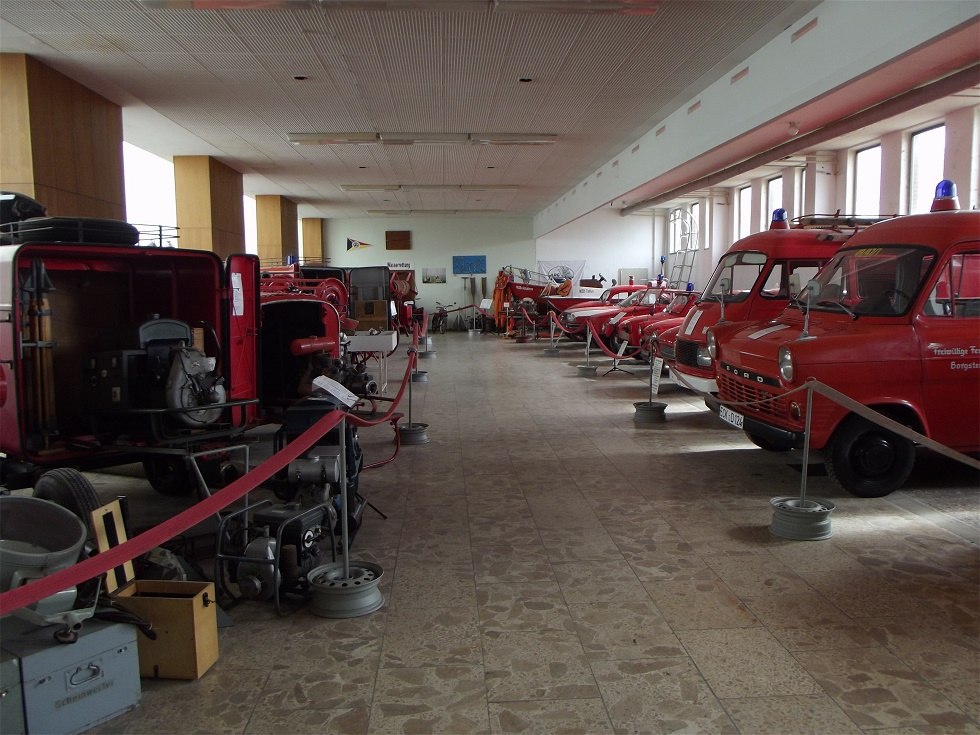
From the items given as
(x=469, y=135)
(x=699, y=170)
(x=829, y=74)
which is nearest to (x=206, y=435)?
(x=829, y=74)

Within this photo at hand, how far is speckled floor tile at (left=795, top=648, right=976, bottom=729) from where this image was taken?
282cm

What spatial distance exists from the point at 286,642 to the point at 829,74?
6.75 m

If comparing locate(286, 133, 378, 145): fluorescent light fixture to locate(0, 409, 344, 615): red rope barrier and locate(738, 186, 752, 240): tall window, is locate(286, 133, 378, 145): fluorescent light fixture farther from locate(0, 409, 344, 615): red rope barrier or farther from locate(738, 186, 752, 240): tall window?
locate(738, 186, 752, 240): tall window

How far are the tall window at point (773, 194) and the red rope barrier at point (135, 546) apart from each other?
59.2ft

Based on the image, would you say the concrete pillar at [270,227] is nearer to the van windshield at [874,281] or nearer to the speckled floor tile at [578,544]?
the van windshield at [874,281]

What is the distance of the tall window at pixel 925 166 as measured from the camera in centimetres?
1252

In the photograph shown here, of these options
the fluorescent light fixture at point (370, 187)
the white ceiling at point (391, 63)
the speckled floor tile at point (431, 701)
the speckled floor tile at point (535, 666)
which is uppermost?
the fluorescent light fixture at point (370, 187)

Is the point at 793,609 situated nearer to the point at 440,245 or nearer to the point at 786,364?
the point at 786,364

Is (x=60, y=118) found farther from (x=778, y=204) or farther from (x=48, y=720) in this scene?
(x=778, y=204)

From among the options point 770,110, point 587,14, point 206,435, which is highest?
point 587,14

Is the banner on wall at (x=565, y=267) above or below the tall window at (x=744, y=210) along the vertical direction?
below

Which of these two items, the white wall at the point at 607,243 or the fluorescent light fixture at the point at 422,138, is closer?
the fluorescent light fixture at the point at 422,138

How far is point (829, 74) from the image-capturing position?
6.70 metres

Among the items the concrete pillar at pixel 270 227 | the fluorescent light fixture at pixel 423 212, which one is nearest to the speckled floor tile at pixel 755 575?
the concrete pillar at pixel 270 227
